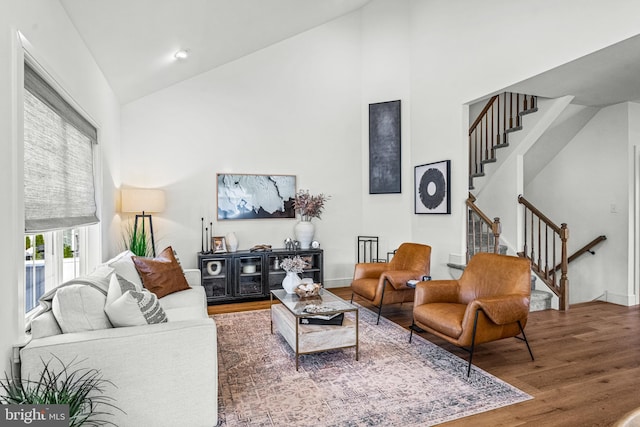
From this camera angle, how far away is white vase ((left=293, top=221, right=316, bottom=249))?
5.52m

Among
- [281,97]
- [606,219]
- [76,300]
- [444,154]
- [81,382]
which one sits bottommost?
[81,382]

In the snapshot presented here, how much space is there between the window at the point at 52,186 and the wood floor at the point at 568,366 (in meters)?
2.69

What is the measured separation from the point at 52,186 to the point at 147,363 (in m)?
1.34

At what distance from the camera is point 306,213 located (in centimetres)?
552

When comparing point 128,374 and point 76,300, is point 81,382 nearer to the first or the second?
point 128,374

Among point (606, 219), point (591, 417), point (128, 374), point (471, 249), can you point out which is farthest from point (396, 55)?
point (128, 374)

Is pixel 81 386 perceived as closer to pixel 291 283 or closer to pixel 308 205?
pixel 291 283

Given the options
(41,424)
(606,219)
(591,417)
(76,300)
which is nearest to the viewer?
(41,424)

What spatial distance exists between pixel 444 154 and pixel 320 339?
129 inches

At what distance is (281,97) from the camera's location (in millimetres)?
5699

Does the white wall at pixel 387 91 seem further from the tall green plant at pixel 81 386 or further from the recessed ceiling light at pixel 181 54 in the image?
the tall green plant at pixel 81 386

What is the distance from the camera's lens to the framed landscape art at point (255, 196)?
5.37m

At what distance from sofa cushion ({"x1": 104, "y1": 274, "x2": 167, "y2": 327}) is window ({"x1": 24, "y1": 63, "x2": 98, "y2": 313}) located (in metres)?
0.58

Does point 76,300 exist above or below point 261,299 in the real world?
above
